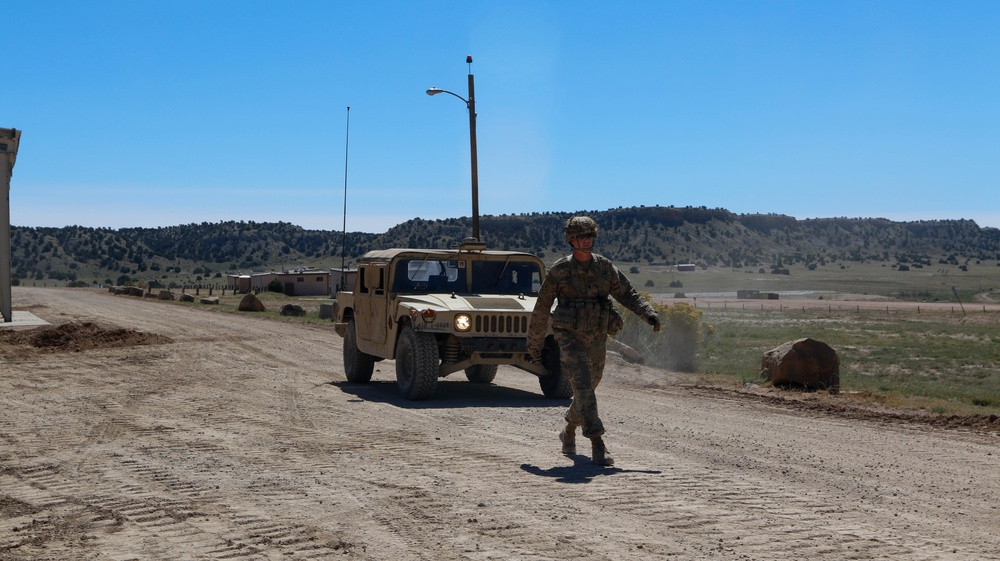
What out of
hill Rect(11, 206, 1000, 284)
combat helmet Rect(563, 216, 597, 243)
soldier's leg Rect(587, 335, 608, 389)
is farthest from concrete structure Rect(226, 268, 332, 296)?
combat helmet Rect(563, 216, 597, 243)

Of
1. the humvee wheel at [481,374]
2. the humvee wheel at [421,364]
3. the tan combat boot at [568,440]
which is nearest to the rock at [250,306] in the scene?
the humvee wheel at [481,374]

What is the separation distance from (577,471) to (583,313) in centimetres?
127

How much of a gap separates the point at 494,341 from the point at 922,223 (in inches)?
7332

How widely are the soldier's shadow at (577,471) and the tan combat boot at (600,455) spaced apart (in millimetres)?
44

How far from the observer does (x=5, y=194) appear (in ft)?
98.8

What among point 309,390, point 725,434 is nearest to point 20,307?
point 309,390

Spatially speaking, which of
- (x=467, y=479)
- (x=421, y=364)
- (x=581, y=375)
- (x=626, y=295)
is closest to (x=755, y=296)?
(x=421, y=364)

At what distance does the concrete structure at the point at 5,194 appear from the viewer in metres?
30.0

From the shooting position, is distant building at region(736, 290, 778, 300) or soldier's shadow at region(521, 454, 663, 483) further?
distant building at region(736, 290, 778, 300)

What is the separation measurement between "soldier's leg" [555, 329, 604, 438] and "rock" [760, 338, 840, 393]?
377 inches

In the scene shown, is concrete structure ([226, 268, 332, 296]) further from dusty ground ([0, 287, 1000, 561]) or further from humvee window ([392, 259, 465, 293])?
humvee window ([392, 259, 465, 293])

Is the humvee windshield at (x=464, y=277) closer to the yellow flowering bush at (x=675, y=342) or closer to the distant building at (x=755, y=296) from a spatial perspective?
the yellow flowering bush at (x=675, y=342)

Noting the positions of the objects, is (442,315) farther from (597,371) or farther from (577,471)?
(577,471)

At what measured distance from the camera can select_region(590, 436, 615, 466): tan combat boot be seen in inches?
330
